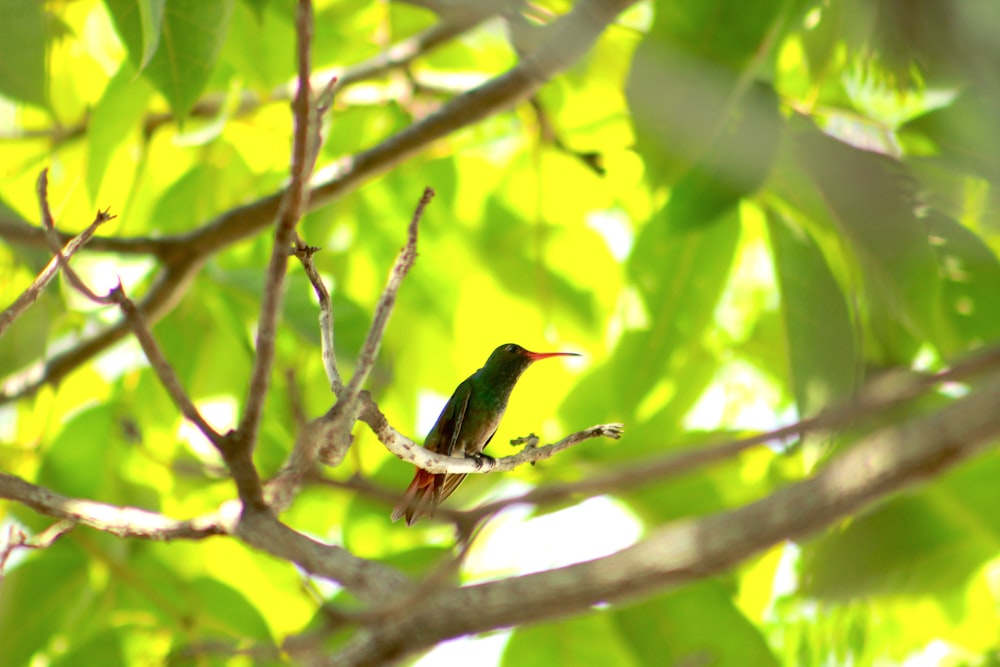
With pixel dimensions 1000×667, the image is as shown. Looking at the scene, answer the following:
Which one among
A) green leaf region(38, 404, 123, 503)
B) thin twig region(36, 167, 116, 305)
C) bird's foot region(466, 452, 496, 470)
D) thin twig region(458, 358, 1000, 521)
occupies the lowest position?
thin twig region(458, 358, 1000, 521)

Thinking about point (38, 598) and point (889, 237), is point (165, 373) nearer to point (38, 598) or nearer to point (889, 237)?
point (889, 237)

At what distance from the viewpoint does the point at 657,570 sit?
37.7 inches

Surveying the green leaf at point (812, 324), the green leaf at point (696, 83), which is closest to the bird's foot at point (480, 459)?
the green leaf at point (812, 324)

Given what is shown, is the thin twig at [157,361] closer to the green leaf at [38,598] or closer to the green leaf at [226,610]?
the green leaf at [226,610]

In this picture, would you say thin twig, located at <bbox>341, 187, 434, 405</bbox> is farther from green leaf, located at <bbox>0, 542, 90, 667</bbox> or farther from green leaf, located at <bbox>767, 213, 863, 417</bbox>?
green leaf, located at <bbox>0, 542, 90, 667</bbox>

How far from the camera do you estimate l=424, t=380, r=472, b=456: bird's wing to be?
2295 millimetres

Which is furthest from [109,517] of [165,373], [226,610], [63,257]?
Result: [226,610]

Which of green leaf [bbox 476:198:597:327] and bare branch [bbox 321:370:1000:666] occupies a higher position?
green leaf [bbox 476:198:597:327]

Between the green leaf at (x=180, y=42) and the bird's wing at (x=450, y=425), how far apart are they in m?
1.05

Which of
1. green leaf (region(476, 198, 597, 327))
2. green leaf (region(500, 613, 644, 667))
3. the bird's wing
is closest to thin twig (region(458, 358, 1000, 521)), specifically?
the bird's wing

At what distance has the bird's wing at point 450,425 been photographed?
7.53 ft

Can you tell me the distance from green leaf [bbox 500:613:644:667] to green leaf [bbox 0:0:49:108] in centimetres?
195

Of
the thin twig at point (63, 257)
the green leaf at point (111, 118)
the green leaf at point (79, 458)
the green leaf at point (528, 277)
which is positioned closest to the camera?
the thin twig at point (63, 257)

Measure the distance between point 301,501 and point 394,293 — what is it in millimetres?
2440
